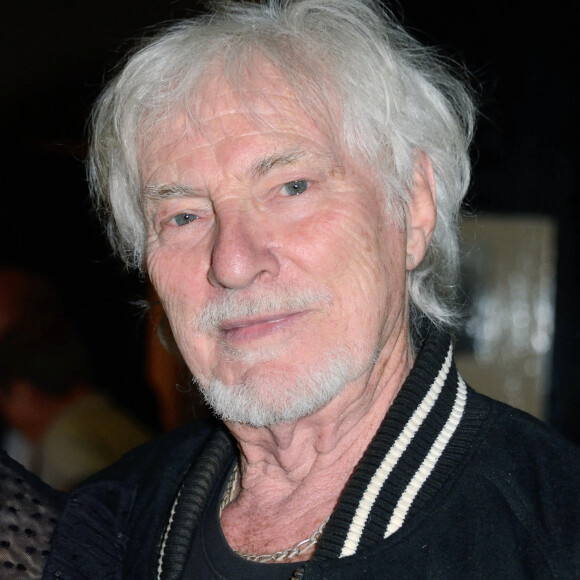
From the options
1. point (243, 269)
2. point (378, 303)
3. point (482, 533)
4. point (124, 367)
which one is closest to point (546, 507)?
point (482, 533)

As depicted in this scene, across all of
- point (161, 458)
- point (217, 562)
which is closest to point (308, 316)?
point (217, 562)

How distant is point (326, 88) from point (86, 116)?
5.94 ft

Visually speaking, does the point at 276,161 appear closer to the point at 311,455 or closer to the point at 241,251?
the point at 241,251

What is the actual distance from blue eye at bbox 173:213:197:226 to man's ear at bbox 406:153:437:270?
373 mm

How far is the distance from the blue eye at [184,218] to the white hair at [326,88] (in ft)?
0.38

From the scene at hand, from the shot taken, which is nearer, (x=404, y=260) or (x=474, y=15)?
(x=404, y=260)

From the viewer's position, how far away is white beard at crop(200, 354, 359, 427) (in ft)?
3.86

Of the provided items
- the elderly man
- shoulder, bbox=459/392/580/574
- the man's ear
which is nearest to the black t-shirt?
the elderly man

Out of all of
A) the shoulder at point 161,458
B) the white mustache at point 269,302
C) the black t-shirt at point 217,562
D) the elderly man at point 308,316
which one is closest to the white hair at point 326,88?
the elderly man at point 308,316

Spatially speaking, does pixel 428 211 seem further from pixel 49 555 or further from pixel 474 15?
pixel 474 15

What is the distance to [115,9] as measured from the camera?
271cm

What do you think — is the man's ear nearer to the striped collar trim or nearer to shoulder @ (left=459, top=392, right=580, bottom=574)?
the striped collar trim

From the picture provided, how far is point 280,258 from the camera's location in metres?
1.18

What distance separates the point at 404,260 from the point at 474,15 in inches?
70.5
